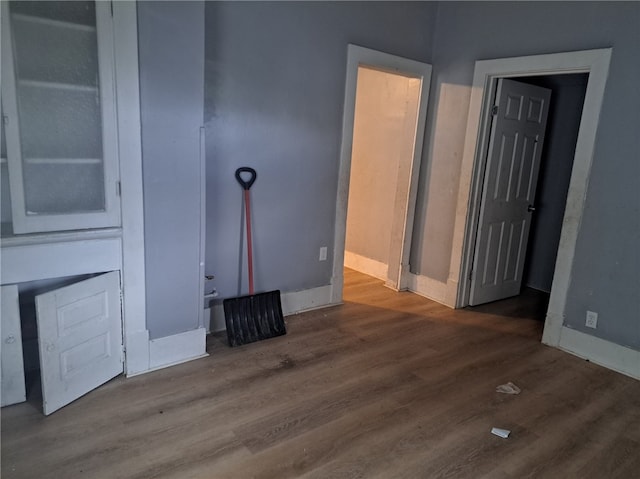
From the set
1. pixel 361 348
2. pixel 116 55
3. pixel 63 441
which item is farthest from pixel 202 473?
pixel 116 55

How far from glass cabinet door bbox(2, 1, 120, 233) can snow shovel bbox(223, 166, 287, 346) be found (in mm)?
953

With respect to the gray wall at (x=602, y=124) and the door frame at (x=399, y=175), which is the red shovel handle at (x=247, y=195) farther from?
the gray wall at (x=602, y=124)

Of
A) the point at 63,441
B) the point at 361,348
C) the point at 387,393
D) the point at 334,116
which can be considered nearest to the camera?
the point at 63,441

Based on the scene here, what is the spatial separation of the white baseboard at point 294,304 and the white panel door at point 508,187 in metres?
1.35

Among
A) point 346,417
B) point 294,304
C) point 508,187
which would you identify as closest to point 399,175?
point 508,187

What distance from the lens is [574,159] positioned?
3131mm

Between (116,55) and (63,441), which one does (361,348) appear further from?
(116,55)

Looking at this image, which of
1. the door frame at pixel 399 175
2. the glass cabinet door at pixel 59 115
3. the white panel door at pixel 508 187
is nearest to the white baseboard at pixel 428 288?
the door frame at pixel 399 175

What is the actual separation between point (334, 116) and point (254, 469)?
256cm

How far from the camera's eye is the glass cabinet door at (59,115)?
206 centimetres

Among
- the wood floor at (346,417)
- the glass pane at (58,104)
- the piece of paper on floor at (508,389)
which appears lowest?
the wood floor at (346,417)

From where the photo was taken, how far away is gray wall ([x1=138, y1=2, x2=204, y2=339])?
93.4 inches

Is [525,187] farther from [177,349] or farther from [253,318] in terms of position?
[177,349]

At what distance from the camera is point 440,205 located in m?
4.09
